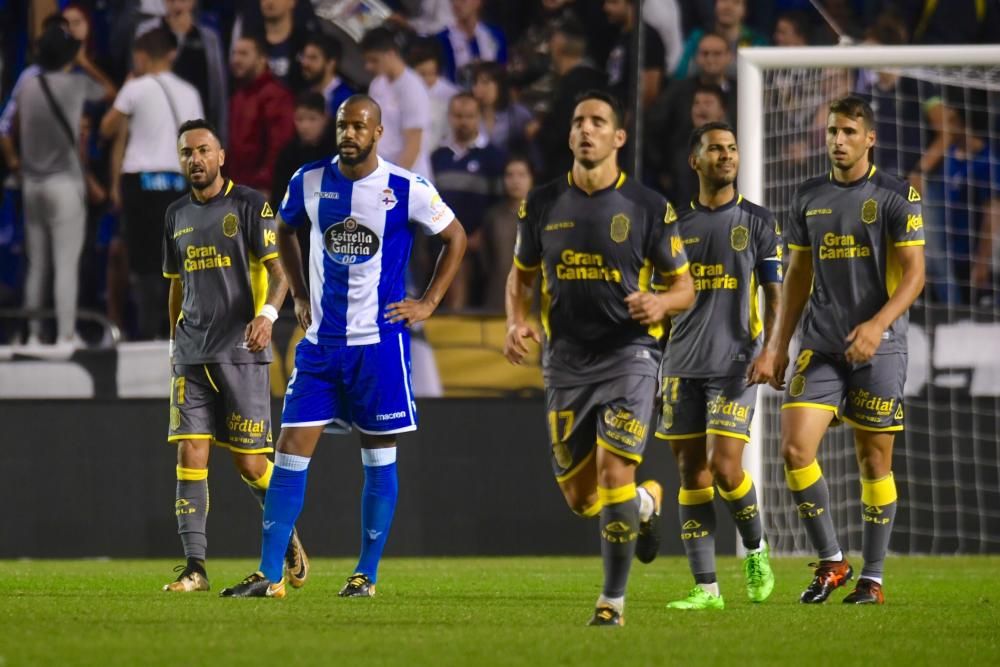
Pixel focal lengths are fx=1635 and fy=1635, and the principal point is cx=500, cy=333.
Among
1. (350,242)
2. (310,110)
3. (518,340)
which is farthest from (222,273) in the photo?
(310,110)

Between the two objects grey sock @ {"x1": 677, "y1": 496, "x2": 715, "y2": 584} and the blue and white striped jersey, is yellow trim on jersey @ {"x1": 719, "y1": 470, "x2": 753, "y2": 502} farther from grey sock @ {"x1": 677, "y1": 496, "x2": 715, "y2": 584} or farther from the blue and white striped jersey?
the blue and white striped jersey

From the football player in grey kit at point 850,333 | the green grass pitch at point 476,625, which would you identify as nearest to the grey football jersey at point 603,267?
the green grass pitch at point 476,625

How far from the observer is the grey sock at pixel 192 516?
8102 millimetres

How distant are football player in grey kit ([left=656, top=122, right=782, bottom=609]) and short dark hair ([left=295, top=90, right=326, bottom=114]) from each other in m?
5.88

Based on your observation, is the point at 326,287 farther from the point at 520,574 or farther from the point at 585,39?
the point at 585,39

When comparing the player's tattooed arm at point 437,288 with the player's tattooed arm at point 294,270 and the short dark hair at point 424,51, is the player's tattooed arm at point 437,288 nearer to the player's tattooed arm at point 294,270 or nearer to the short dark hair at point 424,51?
the player's tattooed arm at point 294,270

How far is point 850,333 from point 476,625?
237 cm

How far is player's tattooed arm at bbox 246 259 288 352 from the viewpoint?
8055 mm

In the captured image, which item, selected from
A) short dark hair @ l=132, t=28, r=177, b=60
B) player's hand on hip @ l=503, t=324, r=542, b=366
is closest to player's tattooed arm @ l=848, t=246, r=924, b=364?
player's hand on hip @ l=503, t=324, r=542, b=366

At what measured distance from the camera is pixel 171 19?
13250 millimetres

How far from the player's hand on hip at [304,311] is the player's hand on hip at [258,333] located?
0.22 m

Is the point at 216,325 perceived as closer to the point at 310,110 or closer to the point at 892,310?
the point at 892,310

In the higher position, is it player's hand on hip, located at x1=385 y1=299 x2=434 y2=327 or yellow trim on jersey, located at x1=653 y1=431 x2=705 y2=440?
player's hand on hip, located at x1=385 y1=299 x2=434 y2=327

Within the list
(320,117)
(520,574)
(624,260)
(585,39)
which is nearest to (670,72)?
(585,39)
